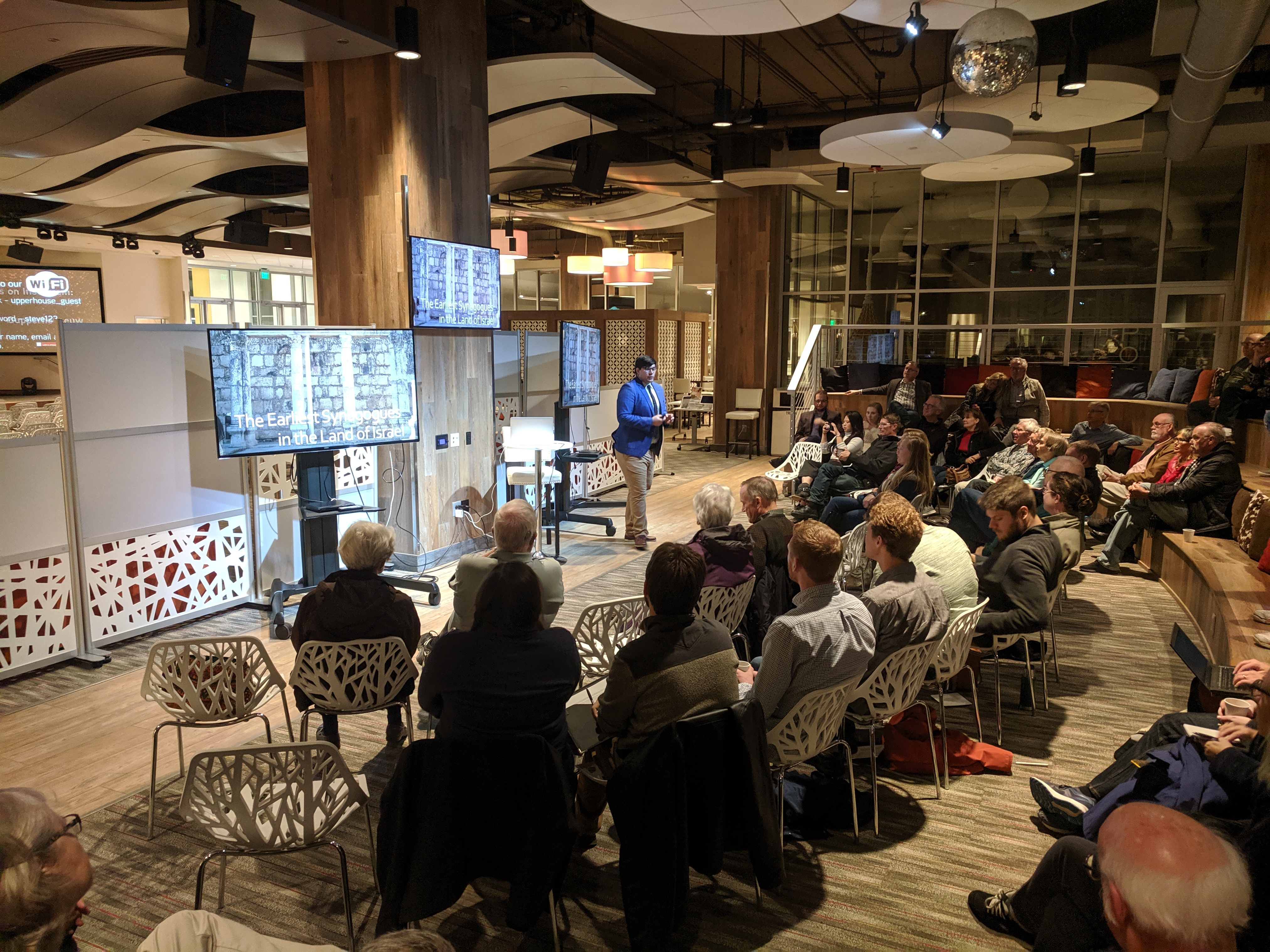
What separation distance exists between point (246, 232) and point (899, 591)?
47.3 ft

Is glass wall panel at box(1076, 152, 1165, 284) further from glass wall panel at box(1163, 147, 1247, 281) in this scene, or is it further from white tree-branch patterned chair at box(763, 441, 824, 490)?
white tree-branch patterned chair at box(763, 441, 824, 490)

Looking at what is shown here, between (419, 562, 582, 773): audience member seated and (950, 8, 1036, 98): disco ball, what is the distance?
12.3ft

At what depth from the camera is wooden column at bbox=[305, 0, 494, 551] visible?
6156 mm

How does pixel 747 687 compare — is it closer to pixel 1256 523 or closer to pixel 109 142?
pixel 1256 523

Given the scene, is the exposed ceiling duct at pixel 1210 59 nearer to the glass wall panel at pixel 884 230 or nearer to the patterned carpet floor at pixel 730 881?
the patterned carpet floor at pixel 730 881

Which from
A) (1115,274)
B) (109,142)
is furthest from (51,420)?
(1115,274)

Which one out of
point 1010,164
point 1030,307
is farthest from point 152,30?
point 1030,307

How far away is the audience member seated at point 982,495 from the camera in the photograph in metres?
6.23

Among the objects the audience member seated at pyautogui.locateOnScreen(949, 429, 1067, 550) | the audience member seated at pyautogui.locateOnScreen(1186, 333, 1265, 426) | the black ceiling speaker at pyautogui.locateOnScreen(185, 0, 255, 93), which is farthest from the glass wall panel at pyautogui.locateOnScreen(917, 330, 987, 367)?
the black ceiling speaker at pyautogui.locateOnScreen(185, 0, 255, 93)

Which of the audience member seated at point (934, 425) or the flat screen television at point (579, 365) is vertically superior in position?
the flat screen television at point (579, 365)

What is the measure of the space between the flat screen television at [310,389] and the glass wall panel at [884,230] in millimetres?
10190

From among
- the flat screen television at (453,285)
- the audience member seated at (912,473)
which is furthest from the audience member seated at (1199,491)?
the flat screen television at (453,285)

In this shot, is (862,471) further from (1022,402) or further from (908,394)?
(908,394)

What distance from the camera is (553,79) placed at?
7.06 metres
